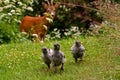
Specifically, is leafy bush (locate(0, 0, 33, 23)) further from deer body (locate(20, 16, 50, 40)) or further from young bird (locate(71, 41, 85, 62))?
young bird (locate(71, 41, 85, 62))

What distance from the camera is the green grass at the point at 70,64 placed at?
804 cm

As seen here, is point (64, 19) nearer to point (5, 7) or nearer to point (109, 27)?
point (5, 7)

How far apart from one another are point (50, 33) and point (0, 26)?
2.69 meters

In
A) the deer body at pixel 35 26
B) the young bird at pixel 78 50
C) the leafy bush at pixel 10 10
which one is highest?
the young bird at pixel 78 50

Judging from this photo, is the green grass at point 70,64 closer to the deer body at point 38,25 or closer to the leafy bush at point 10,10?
the leafy bush at point 10,10


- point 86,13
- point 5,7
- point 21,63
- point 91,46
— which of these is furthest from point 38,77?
point 86,13

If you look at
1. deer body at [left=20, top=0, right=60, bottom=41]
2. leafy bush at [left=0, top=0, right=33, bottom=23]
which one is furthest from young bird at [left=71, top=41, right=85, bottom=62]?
deer body at [left=20, top=0, right=60, bottom=41]

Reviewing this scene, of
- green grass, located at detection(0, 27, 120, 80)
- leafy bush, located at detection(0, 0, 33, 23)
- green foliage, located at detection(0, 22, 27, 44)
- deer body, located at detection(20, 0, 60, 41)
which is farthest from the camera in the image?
deer body, located at detection(20, 0, 60, 41)

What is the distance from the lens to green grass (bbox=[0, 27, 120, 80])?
804 centimetres

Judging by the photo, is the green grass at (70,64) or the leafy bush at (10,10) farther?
the leafy bush at (10,10)

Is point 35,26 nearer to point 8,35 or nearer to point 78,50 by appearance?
point 8,35

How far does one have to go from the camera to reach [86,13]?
14.0 m

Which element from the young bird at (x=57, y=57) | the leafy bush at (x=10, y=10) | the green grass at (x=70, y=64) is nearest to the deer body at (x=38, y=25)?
the leafy bush at (x=10, y=10)

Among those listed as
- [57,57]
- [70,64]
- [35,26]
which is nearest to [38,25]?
[35,26]
